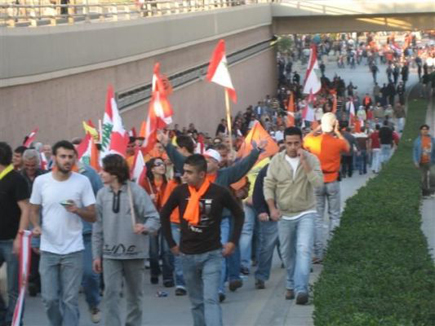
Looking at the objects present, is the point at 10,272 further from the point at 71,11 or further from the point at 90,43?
the point at 71,11

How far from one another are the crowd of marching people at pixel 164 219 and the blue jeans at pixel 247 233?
0.6 inches

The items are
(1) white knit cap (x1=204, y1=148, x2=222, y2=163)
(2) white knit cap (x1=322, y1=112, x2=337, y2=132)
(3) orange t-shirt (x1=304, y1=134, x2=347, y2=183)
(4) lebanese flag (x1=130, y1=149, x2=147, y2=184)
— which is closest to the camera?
(1) white knit cap (x1=204, y1=148, x2=222, y2=163)

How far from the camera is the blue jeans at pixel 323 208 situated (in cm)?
1437

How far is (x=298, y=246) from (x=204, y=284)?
2.14m

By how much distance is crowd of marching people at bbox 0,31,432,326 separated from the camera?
970cm

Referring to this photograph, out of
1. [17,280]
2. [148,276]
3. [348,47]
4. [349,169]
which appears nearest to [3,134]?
[148,276]

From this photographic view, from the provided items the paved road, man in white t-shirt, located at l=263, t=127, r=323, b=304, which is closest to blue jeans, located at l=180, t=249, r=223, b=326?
the paved road

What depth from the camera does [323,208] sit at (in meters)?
14.9

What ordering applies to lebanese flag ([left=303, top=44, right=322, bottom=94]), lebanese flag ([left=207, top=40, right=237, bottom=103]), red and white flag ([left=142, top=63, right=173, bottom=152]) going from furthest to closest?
lebanese flag ([left=303, top=44, right=322, bottom=94]) → lebanese flag ([left=207, top=40, right=237, bottom=103]) → red and white flag ([left=142, top=63, right=173, bottom=152])

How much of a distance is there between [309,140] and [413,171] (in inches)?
398

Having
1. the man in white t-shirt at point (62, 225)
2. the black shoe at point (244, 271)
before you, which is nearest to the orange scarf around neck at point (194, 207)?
the man in white t-shirt at point (62, 225)

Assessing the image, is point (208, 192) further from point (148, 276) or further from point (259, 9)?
point (259, 9)

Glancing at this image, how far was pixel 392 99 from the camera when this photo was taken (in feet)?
171

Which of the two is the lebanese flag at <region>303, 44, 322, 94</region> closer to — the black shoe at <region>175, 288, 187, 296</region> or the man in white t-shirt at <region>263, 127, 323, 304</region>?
the black shoe at <region>175, 288, 187, 296</region>
